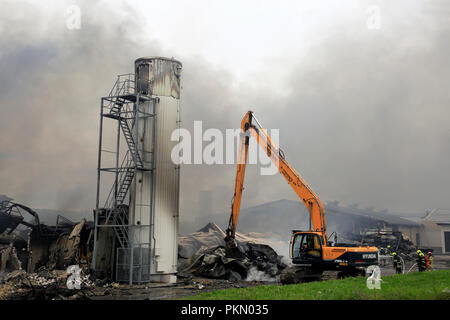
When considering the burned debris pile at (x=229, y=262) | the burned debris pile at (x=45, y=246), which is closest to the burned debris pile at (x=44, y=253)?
the burned debris pile at (x=45, y=246)

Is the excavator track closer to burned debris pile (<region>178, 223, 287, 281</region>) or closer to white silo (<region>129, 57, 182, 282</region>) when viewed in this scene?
burned debris pile (<region>178, 223, 287, 281</region>)

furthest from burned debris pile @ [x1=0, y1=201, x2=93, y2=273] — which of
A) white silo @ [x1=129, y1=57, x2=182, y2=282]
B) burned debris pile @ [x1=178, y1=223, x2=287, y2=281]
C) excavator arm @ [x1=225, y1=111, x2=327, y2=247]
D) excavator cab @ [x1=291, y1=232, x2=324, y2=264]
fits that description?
excavator cab @ [x1=291, y1=232, x2=324, y2=264]

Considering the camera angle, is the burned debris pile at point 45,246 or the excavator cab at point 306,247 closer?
the excavator cab at point 306,247

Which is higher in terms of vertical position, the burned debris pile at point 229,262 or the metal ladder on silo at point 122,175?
the metal ladder on silo at point 122,175

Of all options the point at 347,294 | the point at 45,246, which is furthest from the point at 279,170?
the point at 45,246

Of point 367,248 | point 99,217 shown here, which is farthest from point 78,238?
point 367,248

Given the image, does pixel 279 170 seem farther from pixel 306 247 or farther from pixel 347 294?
pixel 347 294

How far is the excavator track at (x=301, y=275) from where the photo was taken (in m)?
23.4

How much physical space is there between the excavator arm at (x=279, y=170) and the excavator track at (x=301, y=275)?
6.31 ft

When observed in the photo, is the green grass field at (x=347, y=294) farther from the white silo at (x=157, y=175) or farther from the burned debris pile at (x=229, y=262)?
the burned debris pile at (x=229, y=262)

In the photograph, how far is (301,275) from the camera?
23.5 m

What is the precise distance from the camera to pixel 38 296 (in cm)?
1755

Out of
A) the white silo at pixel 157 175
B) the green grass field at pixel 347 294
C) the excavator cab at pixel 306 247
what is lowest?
the green grass field at pixel 347 294
